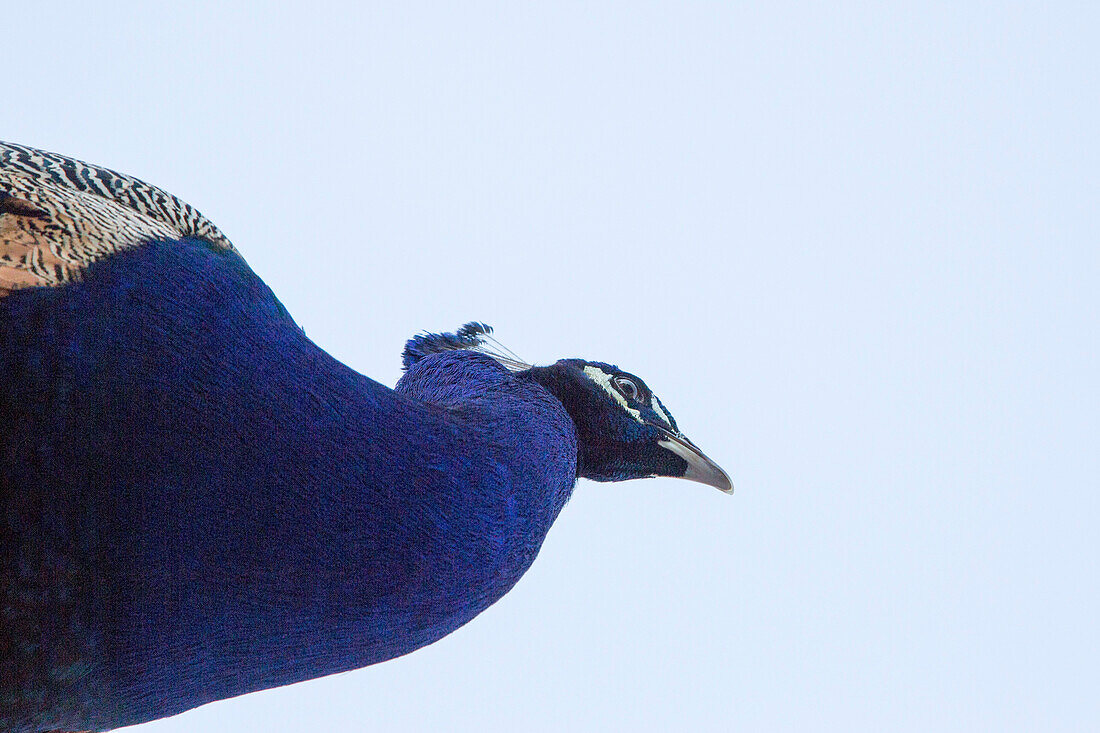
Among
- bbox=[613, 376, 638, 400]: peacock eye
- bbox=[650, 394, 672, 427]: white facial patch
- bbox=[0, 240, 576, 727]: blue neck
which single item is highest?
bbox=[613, 376, 638, 400]: peacock eye

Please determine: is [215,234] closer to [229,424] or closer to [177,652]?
[229,424]

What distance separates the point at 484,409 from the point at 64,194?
74 cm

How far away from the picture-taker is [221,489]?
1228 millimetres

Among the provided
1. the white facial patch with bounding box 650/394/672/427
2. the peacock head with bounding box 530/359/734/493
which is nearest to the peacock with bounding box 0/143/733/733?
the peacock head with bounding box 530/359/734/493

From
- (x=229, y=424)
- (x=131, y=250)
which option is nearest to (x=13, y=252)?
(x=131, y=250)

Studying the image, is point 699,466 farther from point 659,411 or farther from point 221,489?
point 221,489

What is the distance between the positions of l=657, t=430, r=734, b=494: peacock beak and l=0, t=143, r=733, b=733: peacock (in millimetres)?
550

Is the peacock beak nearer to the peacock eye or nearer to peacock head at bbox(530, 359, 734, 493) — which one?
peacock head at bbox(530, 359, 734, 493)

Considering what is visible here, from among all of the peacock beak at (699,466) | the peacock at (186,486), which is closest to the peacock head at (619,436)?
the peacock beak at (699,466)

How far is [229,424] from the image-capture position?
4.08 ft

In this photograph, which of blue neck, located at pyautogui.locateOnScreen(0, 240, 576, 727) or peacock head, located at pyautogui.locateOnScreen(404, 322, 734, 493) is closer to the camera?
blue neck, located at pyautogui.locateOnScreen(0, 240, 576, 727)

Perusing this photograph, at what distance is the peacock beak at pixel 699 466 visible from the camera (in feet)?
6.53

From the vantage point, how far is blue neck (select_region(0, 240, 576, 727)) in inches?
44.9

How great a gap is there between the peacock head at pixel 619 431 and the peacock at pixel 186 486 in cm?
47
